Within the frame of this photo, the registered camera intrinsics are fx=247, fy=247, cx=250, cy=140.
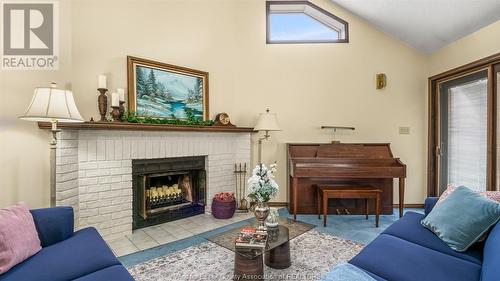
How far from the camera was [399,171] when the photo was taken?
3.22m

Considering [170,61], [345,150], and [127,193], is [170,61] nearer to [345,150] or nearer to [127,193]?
[127,193]

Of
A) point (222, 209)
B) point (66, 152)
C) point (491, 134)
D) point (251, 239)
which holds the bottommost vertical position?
point (222, 209)

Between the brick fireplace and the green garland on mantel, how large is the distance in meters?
0.15

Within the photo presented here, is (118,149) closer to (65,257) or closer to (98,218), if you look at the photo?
(98,218)

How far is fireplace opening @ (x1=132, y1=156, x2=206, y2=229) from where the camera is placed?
2973 millimetres

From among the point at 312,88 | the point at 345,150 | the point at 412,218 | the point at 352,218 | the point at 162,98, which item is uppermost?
the point at 312,88

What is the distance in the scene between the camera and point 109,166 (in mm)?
2682

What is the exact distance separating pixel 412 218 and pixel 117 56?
3.51 meters

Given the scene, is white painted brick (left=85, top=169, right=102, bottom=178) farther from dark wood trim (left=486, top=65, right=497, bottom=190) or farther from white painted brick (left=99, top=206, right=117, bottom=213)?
dark wood trim (left=486, top=65, right=497, bottom=190)

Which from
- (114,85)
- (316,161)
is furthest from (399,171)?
(114,85)

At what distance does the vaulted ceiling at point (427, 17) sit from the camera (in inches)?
109

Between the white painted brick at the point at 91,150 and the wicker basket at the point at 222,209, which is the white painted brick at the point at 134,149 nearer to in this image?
the white painted brick at the point at 91,150

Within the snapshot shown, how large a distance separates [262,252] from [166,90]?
8.02 feet

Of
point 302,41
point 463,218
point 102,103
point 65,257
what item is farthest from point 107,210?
point 302,41
